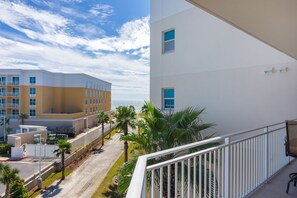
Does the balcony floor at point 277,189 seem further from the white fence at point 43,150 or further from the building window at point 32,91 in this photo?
the building window at point 32,91

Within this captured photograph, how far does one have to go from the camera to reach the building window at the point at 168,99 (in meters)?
7.64

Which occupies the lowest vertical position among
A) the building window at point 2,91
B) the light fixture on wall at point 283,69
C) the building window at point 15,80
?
the light fixture on wall at point 283,69

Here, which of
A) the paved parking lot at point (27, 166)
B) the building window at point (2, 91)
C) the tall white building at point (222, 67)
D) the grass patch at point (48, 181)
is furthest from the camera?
the building window at point (2, 91)

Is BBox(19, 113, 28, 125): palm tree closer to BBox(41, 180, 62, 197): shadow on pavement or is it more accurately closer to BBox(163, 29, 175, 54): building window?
BBox(41, 180, 62, 197): shadow on pavement

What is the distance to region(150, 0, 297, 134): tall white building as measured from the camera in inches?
186

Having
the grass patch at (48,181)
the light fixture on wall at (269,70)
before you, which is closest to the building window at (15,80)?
the grass patch at (48,181)

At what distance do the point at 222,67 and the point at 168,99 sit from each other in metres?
2.50

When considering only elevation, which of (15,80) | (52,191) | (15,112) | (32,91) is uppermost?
(15,80)

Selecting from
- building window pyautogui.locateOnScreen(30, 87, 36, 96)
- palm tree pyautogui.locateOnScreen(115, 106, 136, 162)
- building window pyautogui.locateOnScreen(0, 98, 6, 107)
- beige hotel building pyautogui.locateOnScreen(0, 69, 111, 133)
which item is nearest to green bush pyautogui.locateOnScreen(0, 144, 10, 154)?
beige hotel building pyautogui.locateOnScreen(0, 69, 111, 133)

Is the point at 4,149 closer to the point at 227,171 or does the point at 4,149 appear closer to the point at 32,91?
the point at 32,91

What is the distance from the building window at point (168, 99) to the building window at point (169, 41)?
5.16 feet

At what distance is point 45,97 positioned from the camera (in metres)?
30.0

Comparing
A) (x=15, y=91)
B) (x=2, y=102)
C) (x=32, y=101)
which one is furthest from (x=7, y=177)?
(x=2, y=102)

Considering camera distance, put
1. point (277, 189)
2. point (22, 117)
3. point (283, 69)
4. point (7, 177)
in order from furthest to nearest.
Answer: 1. point (22, 117)
2. point (7, 177)
3. point (283, 69)
4. point (277, 189)
